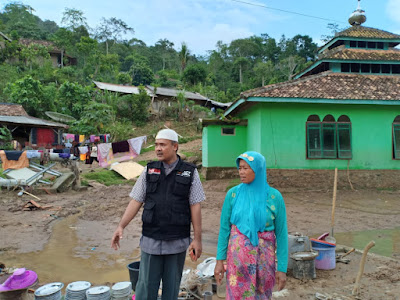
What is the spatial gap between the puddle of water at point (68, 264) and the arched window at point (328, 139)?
9452 millimetres

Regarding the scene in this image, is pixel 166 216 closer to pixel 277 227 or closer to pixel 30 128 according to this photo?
pixel 277 227

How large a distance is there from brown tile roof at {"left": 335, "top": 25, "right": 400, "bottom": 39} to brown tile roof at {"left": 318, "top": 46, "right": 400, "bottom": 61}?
680 mm

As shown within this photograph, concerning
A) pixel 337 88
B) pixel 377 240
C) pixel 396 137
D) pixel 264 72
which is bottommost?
pixel 377 240

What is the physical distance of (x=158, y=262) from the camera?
2564 millimetres

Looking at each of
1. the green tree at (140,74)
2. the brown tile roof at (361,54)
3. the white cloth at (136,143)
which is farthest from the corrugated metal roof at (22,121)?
the green tree at (140,74)

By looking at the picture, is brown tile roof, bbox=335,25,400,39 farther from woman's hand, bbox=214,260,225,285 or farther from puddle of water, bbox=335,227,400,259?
woman's hand, bbox=214,260,225,285

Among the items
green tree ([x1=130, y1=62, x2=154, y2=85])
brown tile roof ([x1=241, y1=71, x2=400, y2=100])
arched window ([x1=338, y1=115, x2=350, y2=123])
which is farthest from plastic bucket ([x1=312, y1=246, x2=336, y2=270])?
green tree ([x1=130, y1=62, x2=154, y2=85])

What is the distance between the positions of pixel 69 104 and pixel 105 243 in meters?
22.2

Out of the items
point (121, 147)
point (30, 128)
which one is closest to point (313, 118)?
point (121, 147)

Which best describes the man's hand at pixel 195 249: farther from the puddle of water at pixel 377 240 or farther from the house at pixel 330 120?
the house at pixel 330 120

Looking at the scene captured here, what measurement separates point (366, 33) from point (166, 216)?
55.5ft

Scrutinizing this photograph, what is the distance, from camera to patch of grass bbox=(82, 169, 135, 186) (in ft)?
48.5

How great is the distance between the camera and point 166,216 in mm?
2496

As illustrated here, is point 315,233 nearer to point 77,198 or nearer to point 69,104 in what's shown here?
point 77,198
